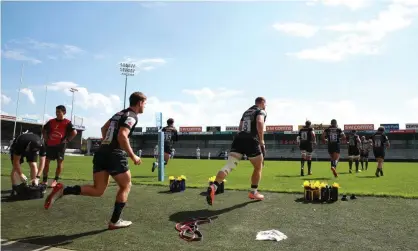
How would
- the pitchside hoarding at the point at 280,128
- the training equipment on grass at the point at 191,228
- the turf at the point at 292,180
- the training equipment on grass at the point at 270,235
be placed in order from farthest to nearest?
the pitchside hoarding at the point at 280,128 → the turf at the point at 292,180 → the training equipment on grass at the point at 191,228 → the training equipment on grass at the point at 270,235

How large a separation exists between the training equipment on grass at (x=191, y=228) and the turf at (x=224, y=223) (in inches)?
3.9

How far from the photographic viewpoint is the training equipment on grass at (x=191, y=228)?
467cm

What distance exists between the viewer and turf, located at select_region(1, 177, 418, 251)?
14.6ft

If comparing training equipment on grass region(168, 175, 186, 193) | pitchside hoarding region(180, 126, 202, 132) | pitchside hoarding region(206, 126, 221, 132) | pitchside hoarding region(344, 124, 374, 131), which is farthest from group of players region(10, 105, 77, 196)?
pitchside hoarding region(180, 126, 202, 132)

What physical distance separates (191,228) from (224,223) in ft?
2.03

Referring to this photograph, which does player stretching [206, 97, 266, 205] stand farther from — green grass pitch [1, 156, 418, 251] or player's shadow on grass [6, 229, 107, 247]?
player's shadow on grass [6, 229, 107, 247]

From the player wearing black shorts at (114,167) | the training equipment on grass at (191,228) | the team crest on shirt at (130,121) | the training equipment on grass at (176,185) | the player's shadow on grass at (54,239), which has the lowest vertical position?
the player's shadow on grass at (54,239)

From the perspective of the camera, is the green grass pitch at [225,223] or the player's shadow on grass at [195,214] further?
the player's shadow on grass at [195,214]

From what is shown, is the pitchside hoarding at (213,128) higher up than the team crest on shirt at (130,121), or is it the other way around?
the pitchside hoarding at (213,128)

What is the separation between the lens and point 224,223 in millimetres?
5375

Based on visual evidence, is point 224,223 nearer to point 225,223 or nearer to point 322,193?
point 225,223

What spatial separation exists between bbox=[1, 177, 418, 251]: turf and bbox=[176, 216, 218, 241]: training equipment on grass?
99 mm

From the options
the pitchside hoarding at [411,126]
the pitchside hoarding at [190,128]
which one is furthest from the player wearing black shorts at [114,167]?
the pitchside hoarding at [190,128]

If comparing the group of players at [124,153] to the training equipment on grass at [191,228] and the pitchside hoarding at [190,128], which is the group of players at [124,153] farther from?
the pitchside hoarding at [190,128]
